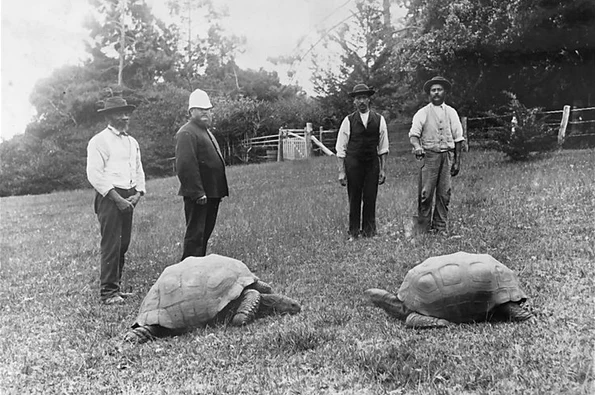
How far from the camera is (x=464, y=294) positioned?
3783 millimetres

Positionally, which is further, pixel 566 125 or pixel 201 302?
pixel 566 125

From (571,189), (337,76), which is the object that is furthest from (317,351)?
(337,76)

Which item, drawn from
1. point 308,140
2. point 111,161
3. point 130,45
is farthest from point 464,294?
point 308,140

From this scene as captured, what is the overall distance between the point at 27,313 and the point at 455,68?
42.0 ft

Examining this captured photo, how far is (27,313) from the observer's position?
4.93 metres

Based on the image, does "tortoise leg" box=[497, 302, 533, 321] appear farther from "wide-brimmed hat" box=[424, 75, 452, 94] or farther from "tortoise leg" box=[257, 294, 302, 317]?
"wide-brimmed hat" box=[424, 75, 452, 94]

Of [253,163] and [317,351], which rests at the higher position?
[253,163]

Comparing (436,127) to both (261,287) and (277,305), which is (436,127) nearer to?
(261,287)

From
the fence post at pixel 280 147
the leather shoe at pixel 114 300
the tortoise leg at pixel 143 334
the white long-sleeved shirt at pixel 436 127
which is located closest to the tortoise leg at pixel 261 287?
the tortoise leg at pixel 143 334

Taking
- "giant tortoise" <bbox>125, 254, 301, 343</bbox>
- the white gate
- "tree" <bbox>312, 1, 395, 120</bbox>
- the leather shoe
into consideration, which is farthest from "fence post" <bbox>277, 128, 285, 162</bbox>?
"giant tortoise" <bbox>125, 254, 301, 343</bbox>

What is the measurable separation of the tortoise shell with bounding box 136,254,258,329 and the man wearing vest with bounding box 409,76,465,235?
9.19 ft

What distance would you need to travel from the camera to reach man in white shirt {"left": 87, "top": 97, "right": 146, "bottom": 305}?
17.0ft

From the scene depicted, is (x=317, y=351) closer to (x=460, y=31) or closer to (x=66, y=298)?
(x=66, y=298)

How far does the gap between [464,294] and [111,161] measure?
3400 millimetres
